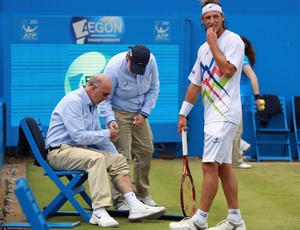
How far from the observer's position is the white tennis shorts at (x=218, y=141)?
7039mm

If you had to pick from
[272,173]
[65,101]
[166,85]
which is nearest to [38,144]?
[65,101]

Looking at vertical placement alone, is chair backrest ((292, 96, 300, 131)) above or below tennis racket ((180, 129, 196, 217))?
above

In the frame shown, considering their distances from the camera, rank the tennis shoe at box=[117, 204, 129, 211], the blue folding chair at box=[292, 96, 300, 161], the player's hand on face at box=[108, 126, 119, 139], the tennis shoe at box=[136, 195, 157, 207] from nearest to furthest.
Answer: the player's hand on face at box=[108, 126, 119, 139], the tennis shoe at box=[117, 204, 129, 211], the tennis shoe at box=[136, 195, 157, 207], the blue folding chair at box=[292, 96, 300, 161]

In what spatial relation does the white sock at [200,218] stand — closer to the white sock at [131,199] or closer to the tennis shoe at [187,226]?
the tennis shoe at [187,226]

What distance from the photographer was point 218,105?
23.3ft

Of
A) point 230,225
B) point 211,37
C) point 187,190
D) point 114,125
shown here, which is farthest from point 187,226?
point 211,37

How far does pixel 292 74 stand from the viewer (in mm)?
14305

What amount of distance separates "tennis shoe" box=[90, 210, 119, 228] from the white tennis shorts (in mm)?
1050

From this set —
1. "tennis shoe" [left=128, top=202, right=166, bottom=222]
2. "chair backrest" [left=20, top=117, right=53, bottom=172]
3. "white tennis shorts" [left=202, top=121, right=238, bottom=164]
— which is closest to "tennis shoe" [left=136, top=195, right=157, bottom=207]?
"tennis shoe" [left=128, top=202, right=166, bottom=222]

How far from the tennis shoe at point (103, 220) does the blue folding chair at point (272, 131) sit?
6.67 meters

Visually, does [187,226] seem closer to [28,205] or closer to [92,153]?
[92,153]

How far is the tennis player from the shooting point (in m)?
7.06

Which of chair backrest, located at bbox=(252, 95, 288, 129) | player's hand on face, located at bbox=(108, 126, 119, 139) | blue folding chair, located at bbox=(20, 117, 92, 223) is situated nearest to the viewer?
blue folding chair, located at bbox=(20, 117, 92, 223)

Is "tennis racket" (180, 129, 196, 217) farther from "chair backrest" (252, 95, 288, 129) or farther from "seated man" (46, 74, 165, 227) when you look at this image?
"chair backrest" (252, 95, 288, 129)
